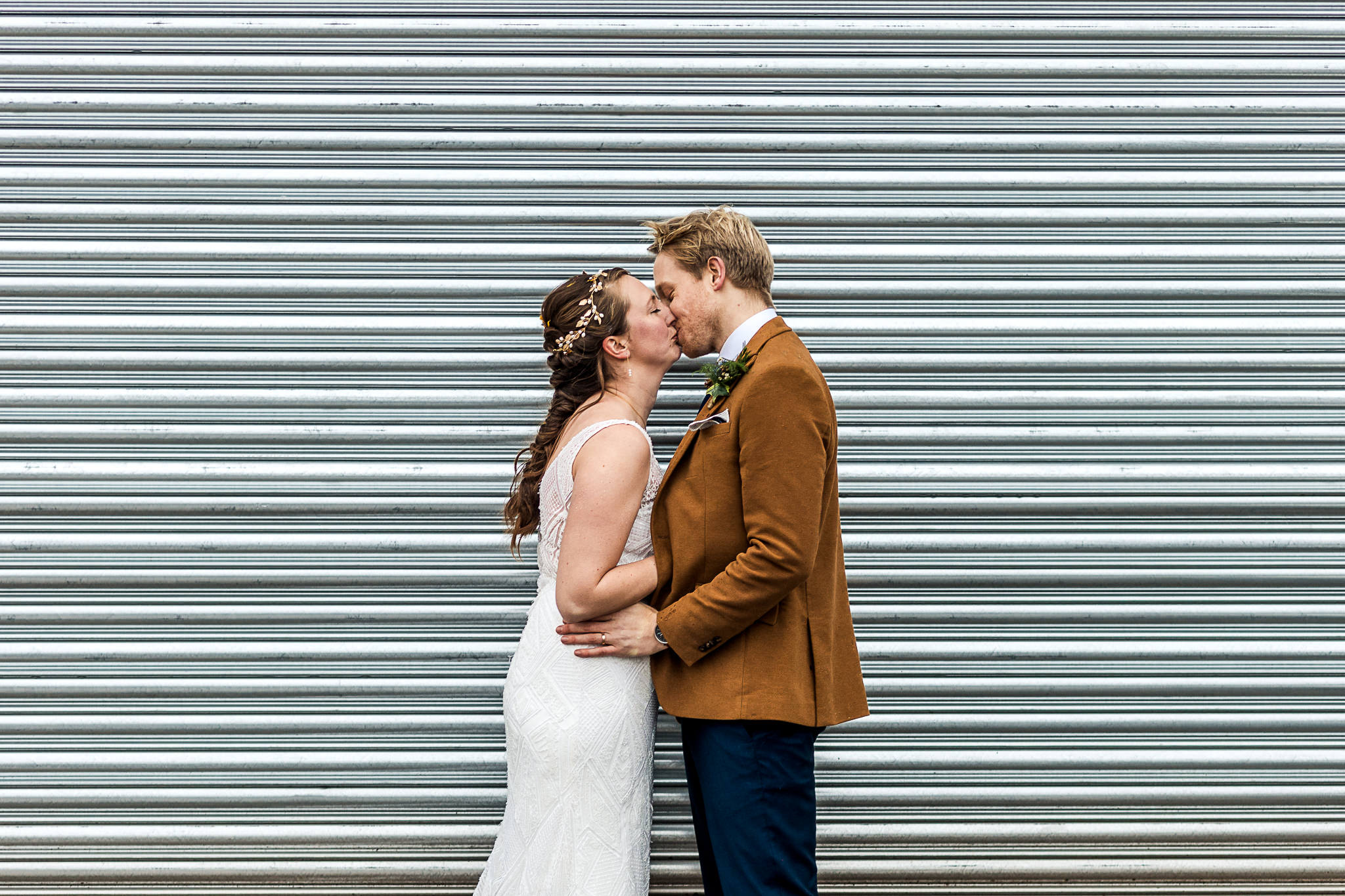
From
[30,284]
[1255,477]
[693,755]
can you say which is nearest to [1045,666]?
[1255,477]

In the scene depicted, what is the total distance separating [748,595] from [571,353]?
0.91m

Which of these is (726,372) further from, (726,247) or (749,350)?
(726,247)

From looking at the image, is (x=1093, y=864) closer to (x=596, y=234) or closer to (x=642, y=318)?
(x=642, y=318)

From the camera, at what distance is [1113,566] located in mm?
2779

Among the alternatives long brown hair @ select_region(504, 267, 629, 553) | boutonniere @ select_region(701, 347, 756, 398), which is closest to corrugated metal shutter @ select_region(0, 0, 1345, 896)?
long brown hair @ select_region(504, 267, 629, 553)

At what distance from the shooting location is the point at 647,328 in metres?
2.31

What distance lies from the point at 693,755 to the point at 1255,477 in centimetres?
229

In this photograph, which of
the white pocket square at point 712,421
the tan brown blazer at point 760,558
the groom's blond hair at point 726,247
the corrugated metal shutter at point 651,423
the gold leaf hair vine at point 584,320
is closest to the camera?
the tan brown blazer at point 760,558

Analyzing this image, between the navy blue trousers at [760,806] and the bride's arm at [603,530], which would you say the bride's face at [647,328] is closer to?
the bride's arm at [603,530]

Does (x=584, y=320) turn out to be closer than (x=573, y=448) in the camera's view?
No

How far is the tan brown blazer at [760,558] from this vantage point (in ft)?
6.16

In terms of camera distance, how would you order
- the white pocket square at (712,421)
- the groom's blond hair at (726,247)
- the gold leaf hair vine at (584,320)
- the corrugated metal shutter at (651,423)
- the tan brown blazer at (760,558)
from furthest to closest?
the corrugated metal shutter at (651,423) < the gold leaf hair vine at (584,320) < the groom's blond hair at (726,247) < the white pocket square at (712,421) < the tan brown blazer at (760,558)

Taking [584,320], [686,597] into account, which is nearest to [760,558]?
[686,597]

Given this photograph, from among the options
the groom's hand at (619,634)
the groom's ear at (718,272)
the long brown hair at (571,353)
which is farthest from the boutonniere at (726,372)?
the groom's hand at (619,634)
